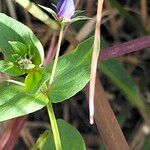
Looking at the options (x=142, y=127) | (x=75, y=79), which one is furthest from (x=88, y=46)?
(x=142, y=127)

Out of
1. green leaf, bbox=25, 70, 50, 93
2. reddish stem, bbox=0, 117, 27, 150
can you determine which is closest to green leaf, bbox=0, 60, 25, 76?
green leaf, bbox=25, 70, 50, 93

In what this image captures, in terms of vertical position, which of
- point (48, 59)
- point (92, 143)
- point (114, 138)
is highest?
point (48, 59)

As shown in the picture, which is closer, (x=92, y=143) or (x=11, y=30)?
(x=11, y=30)

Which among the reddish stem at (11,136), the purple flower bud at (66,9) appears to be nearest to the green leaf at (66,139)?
the reddish stem at (11,136)

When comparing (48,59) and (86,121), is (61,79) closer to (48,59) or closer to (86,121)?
(48,59)

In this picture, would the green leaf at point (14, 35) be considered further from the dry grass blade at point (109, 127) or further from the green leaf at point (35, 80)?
the dry grass blade at point (109, 127)

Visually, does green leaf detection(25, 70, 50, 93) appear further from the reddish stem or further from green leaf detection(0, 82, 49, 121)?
the reddish stem
